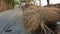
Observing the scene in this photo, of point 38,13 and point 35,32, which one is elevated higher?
point 38,13

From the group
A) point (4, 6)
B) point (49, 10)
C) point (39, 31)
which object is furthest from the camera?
point (4, 6)

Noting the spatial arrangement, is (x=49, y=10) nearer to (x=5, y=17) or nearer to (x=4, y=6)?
(x=5, y=17)

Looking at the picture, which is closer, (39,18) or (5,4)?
(39,18)

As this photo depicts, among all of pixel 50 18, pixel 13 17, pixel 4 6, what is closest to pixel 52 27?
pixel 50 18

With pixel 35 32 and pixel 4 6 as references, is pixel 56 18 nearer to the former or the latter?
pixel 35 32

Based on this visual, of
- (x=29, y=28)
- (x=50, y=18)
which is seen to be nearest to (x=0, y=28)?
(x=29, y=28)

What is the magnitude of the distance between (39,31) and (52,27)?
0.33 ft

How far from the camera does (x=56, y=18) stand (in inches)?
46.9

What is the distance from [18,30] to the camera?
1188 mm

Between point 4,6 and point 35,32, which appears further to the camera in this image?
point 4,6

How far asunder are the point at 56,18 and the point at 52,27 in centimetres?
7

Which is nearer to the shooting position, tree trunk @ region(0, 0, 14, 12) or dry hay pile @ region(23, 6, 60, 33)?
dry hay pile @ region(23, 6, 60, 33)

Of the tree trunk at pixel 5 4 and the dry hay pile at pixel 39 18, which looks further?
the tree trunk at pixel 5 4

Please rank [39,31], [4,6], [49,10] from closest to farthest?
[39,31] < [49,10] < [4,6]
